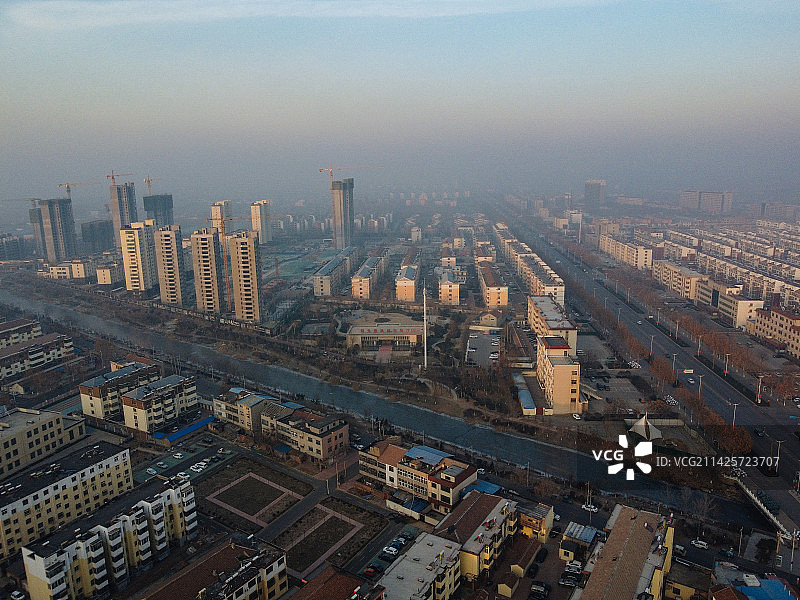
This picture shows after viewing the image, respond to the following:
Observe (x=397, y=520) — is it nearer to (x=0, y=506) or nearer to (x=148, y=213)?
(x=0, y=506)

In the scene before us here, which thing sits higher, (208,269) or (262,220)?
(262,220)

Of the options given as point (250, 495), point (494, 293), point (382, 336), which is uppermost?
point (494, 293)

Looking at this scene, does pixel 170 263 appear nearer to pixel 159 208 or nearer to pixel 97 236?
pixel 97 236

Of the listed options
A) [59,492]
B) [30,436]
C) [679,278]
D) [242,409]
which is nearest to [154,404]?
[242,409]

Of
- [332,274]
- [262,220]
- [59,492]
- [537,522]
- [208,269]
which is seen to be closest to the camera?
[537,522]

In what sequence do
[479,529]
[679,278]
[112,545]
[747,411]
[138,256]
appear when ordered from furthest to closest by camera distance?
[138,256] < [679,278] < [747,411] < [479,529] < [112,545]

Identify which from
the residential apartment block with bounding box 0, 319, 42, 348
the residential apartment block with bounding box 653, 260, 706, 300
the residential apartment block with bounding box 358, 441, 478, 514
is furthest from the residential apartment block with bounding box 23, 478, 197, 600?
the residential apartment block with bounding box 653, 260, 706, 300

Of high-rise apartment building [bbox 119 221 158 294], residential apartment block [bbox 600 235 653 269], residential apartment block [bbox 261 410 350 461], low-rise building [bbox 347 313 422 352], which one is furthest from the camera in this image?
residential apartment block [bbox 600 235 653 269]

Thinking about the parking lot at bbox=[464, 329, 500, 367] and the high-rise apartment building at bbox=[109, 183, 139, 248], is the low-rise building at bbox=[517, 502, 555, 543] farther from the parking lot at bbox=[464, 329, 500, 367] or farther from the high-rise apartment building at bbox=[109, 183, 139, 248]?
the high-rise apartment building at bbox=[109, 183, 139, 248]
